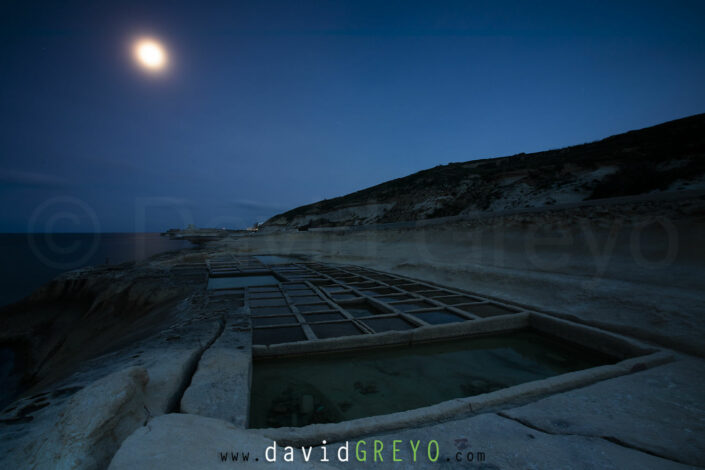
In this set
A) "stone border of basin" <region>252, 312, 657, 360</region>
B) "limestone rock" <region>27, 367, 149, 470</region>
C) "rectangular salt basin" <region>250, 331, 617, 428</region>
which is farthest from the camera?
"stone border of basin" <region>252, 312, 657, 360</region>

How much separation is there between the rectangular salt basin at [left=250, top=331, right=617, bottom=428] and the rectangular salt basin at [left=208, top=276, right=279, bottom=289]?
4244 millimetres

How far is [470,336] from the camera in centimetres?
386

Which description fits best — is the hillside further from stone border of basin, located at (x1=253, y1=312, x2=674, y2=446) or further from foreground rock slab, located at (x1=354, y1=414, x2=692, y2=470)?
foreground rock slab, located at (x1=354, y1=414, x2=692, y2=470)

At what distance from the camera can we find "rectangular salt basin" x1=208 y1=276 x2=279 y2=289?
23.0ft

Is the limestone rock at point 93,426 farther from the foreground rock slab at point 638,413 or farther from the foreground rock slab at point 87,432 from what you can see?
the foreground rock slab at point 638,413

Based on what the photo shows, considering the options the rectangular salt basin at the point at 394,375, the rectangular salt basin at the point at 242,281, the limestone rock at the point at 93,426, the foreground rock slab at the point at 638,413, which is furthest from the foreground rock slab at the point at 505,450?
the rectangular salt basin at the point at 242,281

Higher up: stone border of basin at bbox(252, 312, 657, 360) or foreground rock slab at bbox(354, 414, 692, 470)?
foreground rock slab at bbox(354, 414, 692, 470)

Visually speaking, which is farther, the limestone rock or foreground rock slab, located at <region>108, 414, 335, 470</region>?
the limestone rock

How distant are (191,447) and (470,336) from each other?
3.44 metres

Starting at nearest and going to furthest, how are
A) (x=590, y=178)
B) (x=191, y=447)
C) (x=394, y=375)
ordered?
(x=191, y=447)
(x=394, y=375)
(x=590, y=178)

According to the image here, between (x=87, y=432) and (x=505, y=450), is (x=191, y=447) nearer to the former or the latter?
(x=87, y=432)

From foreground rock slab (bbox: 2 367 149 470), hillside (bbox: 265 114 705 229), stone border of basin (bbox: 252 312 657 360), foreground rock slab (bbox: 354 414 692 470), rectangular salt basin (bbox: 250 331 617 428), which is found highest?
hillside (bbox: 265 114 705 229)

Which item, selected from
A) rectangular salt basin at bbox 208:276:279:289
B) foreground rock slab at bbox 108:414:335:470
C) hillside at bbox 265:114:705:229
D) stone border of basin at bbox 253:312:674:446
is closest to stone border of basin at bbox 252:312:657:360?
stone border of basin at bbox 253:312:674:446

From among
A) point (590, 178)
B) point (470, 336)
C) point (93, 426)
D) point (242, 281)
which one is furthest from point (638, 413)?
point (590, 178)
